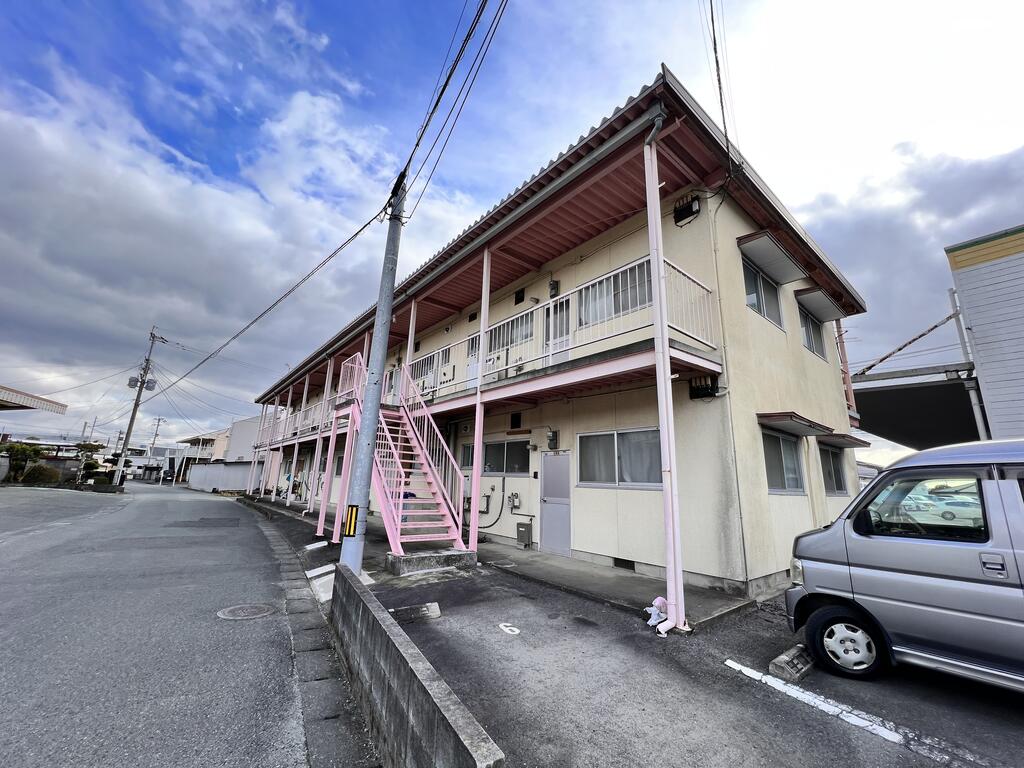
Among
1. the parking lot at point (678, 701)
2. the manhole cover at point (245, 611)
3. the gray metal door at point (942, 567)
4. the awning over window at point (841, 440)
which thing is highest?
the awning over window at point (841, 440)

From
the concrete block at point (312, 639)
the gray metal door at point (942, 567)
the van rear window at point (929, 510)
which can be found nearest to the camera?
the gray metal door at point (942, 567)

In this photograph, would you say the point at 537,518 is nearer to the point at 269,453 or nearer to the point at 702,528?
the point at 702,528

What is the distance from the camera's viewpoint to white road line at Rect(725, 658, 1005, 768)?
243 cm

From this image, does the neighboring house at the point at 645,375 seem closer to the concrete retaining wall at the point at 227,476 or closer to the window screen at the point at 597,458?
the window screen at the point at 597,458

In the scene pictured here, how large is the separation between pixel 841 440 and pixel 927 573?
20.1 feet

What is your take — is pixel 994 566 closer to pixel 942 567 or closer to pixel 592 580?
pixel 942 567

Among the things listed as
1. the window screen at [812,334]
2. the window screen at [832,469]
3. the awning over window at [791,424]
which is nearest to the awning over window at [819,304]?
the window screen at [812,334]

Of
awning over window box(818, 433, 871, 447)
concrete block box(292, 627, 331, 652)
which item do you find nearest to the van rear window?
awning over window box(818, 433, 871, 447)

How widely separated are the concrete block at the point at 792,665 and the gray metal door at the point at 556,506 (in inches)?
164

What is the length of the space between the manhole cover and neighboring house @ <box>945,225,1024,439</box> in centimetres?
1393

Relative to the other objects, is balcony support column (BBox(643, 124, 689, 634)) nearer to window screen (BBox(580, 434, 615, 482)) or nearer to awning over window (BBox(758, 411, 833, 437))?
window screen (BBox(580, 434, 615, 482))

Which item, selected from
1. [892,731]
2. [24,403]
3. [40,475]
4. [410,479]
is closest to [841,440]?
[892,731]

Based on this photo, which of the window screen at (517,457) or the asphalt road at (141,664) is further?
the window screen at (517,457)

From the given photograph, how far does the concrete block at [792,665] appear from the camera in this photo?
3365 mm
